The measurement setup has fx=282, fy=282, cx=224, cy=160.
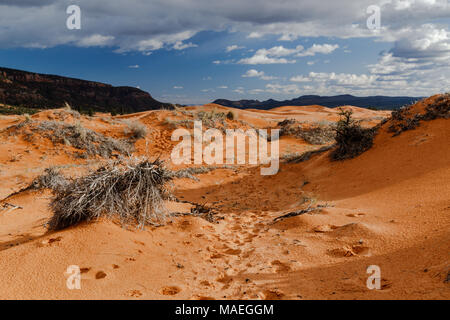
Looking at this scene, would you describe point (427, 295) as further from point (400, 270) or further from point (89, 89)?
point (89, 89)

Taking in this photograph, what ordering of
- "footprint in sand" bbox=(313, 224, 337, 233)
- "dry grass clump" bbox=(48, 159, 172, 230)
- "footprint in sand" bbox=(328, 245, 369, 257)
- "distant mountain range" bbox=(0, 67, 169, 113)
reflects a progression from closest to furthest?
"footprint in sand" bbox=(328, 245, 369, 257) → "dry grass clump" bbox=(48, 159, 172, 230) → "footprint in sand" bbox=(313, 224, 337, 233) → "distant mountain range" bbox=(0, 67, 169, 113)

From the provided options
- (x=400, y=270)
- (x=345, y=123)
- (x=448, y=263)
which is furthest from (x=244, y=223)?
(x=345, y=123)

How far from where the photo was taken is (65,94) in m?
54.0

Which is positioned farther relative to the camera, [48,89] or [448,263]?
[48,89]

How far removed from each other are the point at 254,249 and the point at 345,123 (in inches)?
275

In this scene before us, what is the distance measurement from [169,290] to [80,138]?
1153 centimetres

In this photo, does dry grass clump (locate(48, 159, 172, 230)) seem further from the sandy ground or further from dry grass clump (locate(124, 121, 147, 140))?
dry grass clump (locate(124, 121, 147, 140))

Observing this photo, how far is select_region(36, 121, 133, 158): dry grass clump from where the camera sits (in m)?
12.3

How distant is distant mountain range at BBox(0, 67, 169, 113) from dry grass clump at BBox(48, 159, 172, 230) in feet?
123

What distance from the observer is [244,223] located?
563cm

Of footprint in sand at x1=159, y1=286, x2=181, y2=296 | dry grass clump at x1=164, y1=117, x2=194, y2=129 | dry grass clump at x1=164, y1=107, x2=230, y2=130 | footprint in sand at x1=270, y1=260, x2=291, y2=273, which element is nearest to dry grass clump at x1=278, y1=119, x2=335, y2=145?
dry grass clump at x1=164, y1=107, x2=230, y2=130

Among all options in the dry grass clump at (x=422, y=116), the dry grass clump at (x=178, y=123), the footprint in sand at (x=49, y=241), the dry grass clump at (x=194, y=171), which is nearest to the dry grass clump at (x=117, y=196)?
the footprint in sand at (x=49, y=241)

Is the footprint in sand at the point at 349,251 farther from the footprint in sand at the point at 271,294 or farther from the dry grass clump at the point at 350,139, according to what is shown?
the dry grass clump at the point at 350,139

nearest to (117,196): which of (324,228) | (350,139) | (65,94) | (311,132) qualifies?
(324,228)
